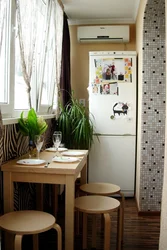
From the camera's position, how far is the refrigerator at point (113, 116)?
389 cm

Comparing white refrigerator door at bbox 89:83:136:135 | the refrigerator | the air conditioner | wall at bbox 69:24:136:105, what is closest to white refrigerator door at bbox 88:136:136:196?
the refrigerator

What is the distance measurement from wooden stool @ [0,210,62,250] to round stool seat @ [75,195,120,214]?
1.16 feet

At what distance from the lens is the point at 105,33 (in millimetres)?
4238

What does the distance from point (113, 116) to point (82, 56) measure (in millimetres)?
1152

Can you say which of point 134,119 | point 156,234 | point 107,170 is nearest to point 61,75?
point 134,119

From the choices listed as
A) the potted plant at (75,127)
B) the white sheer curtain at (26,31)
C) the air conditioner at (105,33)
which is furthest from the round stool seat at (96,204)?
the air conditioner at (105,33)

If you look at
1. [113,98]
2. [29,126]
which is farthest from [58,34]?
[29,126]

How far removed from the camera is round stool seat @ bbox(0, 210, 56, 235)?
1.64 metres

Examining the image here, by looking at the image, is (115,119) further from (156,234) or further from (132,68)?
(156,234)

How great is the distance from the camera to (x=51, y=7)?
3320 mm

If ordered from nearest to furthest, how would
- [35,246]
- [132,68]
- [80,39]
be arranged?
[35,246] → [132,68] → [80,39]

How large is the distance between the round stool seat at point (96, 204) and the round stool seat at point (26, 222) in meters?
0.36

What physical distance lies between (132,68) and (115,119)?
2.33 ft

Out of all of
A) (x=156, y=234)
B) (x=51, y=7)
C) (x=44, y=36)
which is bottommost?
(x=156, y=234)
